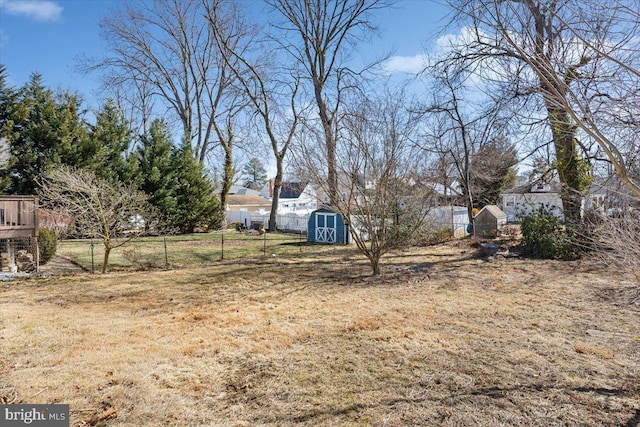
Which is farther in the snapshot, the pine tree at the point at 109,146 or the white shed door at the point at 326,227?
the pine tree at the point at 109,146

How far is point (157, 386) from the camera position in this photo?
3.30 meters

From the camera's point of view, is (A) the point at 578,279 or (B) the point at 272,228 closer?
(A) the point at 578,279

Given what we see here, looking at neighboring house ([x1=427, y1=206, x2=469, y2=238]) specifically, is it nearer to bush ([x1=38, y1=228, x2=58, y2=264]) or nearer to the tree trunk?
the tree trunk

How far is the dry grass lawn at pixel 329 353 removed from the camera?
9.53 ft

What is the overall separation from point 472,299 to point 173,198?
56.2 ft

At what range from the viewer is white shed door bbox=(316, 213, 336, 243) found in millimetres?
16250

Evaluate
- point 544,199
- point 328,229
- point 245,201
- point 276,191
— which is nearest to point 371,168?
point 328,229

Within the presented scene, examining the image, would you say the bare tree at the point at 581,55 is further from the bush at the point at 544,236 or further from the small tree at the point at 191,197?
the small tree at the point at 191,197

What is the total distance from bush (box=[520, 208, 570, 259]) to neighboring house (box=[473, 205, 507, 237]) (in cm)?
317

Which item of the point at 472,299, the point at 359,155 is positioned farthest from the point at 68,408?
the point at 359,155

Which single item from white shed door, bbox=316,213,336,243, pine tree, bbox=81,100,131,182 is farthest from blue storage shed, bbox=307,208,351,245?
pine tree, bbox=81,100,131,182

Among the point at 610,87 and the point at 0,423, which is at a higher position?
the point at 610,87

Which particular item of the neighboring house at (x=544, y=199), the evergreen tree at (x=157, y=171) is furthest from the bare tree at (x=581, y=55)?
the evergreen tree at (x=157, y=171)

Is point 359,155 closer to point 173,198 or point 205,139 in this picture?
point 173,198
